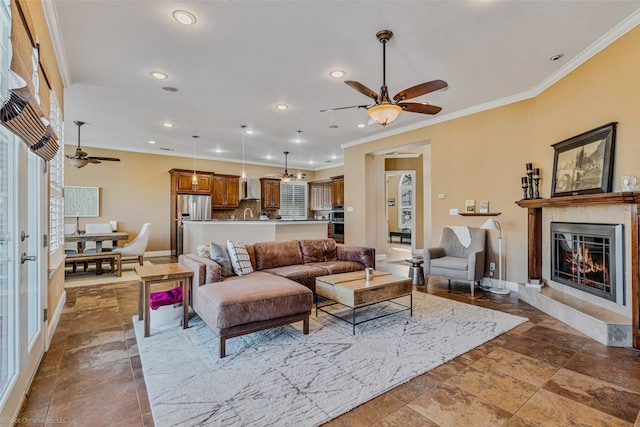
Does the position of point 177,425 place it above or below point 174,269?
below

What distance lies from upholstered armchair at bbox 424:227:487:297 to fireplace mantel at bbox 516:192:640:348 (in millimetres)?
667

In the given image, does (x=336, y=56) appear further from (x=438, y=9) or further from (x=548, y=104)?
(x=548, y=104)

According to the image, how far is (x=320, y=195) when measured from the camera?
1109cm

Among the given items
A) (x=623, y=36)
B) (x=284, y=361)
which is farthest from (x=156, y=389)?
(x=623, y=36)

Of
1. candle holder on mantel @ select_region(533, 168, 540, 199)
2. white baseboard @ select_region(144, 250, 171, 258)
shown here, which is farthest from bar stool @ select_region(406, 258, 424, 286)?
white baseboard @ select_region(144, 250, 171, 258)

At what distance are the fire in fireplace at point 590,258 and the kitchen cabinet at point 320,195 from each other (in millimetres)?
7330

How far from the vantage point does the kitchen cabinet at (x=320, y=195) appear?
10789mm

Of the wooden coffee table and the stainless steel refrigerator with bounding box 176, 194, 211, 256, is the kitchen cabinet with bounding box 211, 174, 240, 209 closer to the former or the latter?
the stainless steel refrigerator with bounding box 176, 194, 211, 256

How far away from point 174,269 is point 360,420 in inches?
93.0

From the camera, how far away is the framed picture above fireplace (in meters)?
3.17

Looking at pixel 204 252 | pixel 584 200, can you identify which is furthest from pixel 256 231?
pixel 584 200

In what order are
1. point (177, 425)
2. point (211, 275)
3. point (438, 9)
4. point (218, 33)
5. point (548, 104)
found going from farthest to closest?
point (548, 104) → point (211, 275) → point (218, 33) → point (438, 9) → point (177, 425)

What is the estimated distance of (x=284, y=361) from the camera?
8.03 feet

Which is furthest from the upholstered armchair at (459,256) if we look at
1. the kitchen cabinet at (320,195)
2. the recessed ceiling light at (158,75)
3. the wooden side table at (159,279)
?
the kitchen cabinet at (320,195)
